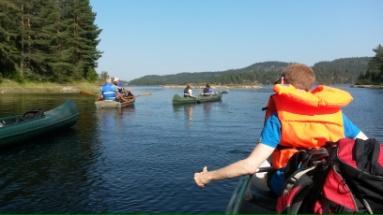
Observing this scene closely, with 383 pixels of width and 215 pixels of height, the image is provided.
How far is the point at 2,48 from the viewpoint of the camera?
167 ft

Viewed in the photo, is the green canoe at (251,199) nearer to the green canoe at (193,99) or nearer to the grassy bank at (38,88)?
the green canoe at (193,99)

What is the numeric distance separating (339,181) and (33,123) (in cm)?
1317

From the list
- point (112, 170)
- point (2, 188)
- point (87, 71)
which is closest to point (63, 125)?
point (112, 170)

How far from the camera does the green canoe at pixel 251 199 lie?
4.93 meters

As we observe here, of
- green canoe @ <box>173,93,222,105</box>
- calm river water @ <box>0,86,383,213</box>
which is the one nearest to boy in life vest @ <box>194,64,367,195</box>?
calm river water @ <box>0,86,383,213</box>

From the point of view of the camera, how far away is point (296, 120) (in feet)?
13.7

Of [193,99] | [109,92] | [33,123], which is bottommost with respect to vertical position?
[193,99]

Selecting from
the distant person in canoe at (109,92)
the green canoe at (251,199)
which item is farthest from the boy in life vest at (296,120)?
the distant person in canoe at (109,92)

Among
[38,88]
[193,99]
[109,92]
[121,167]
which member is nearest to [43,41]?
[38,88]

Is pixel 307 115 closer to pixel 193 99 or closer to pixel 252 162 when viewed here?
pixel 252 162

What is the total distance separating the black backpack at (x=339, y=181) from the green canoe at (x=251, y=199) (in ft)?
3.35

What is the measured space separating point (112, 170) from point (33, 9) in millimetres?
51170

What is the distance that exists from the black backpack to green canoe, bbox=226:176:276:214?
102cm

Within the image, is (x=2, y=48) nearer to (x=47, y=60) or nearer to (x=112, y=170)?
(x=47, y=60)
